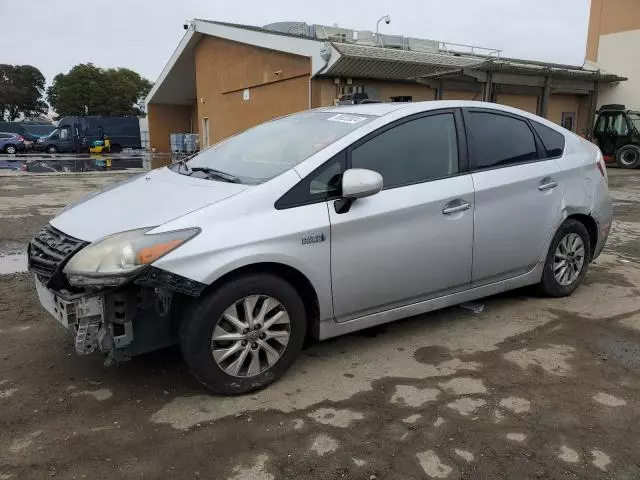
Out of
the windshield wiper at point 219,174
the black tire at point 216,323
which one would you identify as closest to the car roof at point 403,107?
the windshield wiper at point 219,174

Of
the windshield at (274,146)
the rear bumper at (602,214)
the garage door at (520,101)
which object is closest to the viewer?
the windshield at (274,146)

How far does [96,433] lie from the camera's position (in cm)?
272

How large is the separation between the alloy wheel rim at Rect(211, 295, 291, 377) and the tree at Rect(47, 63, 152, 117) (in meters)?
67.3

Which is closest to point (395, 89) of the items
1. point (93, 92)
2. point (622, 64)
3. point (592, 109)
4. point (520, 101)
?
point (520, 101)

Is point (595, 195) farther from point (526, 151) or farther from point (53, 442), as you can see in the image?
point (53, 442)

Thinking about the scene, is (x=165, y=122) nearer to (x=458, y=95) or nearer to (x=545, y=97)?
(x=458, y=95)

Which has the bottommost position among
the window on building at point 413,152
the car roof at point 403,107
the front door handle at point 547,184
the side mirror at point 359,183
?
the front door handle at point 547,184

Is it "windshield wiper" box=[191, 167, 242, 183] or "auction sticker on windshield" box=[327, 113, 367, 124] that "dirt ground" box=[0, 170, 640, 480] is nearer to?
"windshield wiper" box=[191, 167, 242, 183]

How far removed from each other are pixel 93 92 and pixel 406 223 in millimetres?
67957

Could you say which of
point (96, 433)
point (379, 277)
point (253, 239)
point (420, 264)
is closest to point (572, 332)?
point (420, 264)

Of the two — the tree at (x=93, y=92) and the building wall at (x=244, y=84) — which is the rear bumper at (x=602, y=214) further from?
the tree at (x=93, y=92)

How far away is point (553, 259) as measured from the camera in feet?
14.7

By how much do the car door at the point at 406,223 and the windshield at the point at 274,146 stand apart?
27 centimetres

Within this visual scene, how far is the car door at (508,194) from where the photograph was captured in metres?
3.90
